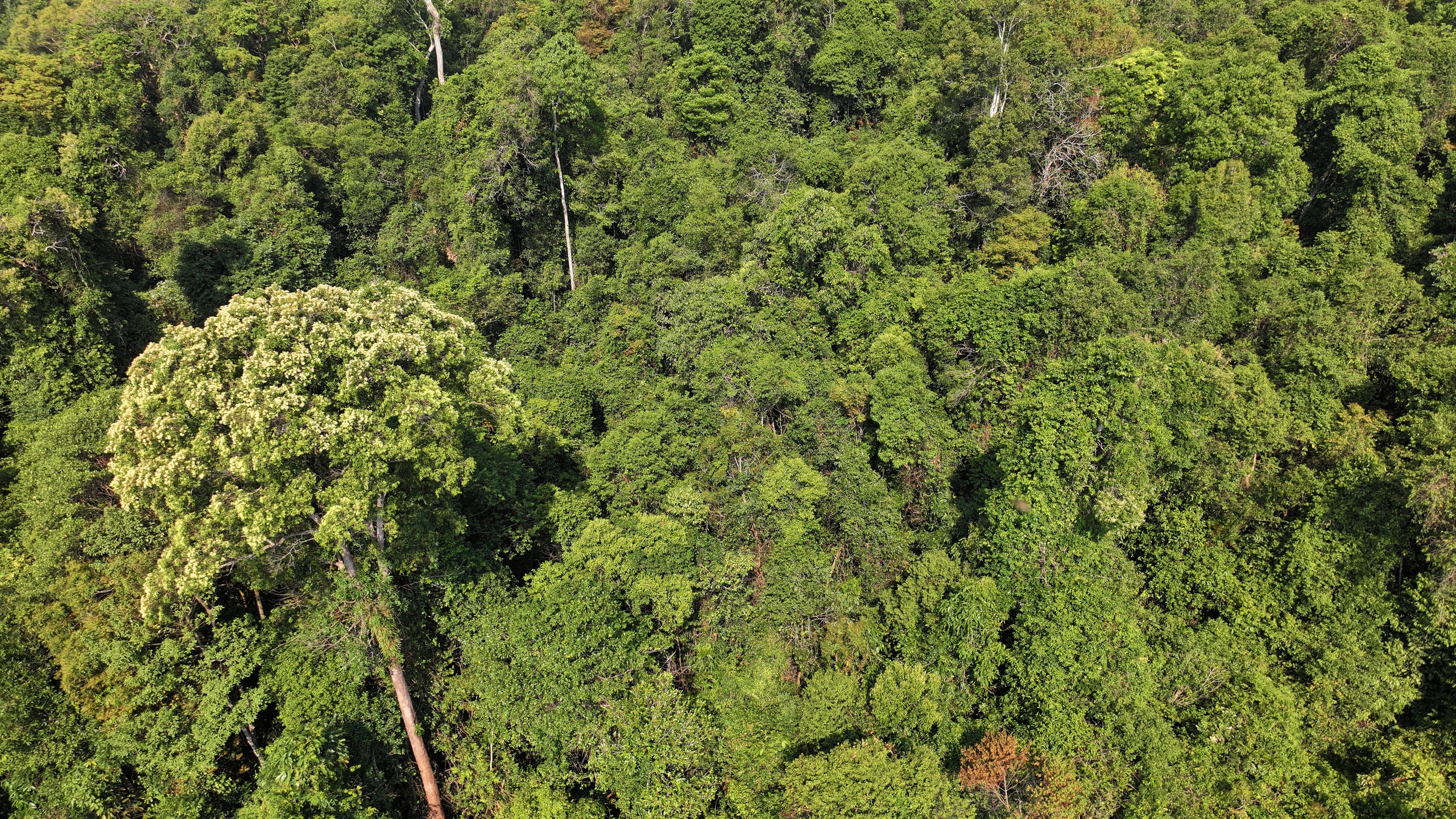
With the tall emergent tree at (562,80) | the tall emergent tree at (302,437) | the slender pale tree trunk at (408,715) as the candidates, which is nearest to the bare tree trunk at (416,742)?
the slender pale tree trunk at (408,715)

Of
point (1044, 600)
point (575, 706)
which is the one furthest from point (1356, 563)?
point (575, 706)

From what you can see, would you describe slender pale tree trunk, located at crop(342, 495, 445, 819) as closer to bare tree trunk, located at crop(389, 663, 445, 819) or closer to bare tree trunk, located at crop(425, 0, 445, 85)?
bare tree trunk, located at crop(389, 663, 445, 819)

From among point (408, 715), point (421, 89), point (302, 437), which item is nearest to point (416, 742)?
point (408, 715)

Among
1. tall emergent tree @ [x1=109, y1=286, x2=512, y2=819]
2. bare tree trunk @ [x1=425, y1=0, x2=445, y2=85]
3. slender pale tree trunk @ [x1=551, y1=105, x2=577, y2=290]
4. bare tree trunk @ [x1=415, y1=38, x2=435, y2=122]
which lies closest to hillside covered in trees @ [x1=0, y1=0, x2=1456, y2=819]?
tall emergent tree @ [x1=109, y1=286, x2=512, y2=819]

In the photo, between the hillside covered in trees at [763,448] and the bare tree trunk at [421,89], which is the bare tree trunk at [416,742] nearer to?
the hillside covered in trees at [763,448]

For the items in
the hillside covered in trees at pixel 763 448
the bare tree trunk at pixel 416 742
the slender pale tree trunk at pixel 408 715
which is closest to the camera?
the hillside covered in trees at pixel 763 448

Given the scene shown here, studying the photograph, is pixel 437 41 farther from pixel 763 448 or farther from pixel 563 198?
pixel 763 448
